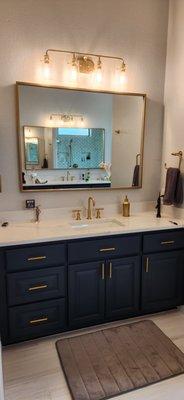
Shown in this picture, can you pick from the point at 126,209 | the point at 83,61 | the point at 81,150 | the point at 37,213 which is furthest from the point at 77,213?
the point at 83,61

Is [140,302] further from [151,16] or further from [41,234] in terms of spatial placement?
[151,16]

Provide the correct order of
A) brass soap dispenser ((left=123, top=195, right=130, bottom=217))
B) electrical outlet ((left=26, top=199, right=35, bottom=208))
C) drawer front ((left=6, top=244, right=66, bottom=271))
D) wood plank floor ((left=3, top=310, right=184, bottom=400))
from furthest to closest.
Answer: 1. brass soap dispenser ((left=123, top=195, right=130, bottom=217))
2. electrical outlet ((left=26, top=199, right=35, bottom=208))
3. drawer front ((left=6, top=244, right=66, bottom=271))
4. wood plank floor ((left=3, top=310, right=184, bottom=400))

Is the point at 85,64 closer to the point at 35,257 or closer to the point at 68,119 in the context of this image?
the point at 68,119

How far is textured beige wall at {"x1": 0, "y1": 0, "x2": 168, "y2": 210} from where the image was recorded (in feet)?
7.41

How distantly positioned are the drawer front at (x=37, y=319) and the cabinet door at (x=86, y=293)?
0.10 m

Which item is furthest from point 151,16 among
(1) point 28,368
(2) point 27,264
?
(1) point 28,368

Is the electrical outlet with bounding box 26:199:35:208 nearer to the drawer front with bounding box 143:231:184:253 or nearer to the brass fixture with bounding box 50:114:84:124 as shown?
the brass fixture with bounding box 50:114:84:124

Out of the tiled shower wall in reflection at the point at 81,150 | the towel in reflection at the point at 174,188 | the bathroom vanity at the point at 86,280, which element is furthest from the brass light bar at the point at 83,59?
the bathroom vanity at the point at 86,280

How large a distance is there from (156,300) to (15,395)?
136 centimetres

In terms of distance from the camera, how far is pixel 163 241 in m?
2.42

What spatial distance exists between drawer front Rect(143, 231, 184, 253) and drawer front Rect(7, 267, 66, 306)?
0.76 m

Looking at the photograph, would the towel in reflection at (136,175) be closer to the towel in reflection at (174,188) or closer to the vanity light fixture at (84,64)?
the towel in reflection at (174,188)

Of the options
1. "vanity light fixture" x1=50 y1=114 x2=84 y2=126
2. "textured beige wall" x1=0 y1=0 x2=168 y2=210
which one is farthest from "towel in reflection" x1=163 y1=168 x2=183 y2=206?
"vanity light fixture" x1=50 y1=114 x2=84 y2=126

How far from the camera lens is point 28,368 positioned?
6.36 ft
